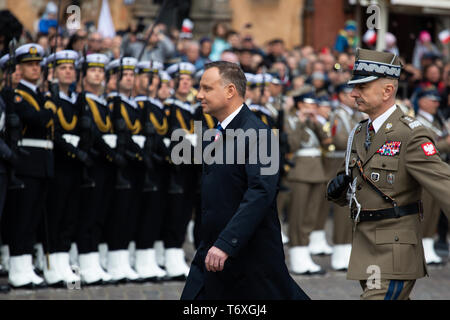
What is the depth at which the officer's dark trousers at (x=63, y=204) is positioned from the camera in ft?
28.6

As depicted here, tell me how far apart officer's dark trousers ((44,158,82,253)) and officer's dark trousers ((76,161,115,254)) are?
4.4 inches

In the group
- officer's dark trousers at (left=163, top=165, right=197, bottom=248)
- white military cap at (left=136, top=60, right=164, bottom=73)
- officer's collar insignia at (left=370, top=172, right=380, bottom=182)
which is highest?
white military cap at (left=136, top=60, right=164, bottom=73)

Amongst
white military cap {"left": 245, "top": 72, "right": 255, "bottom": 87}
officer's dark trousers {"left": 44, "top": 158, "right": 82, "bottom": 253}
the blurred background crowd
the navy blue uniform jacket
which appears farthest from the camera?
the blurred background crowd

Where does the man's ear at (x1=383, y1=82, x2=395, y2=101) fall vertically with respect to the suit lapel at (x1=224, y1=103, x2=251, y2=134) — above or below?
above

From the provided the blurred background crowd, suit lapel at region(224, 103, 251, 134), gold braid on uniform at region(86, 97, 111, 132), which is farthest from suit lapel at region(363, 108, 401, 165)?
the blurred background crowd

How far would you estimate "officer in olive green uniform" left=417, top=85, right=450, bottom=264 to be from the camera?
36.5 feet

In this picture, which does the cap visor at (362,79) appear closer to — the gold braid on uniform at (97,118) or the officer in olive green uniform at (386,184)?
the officer in olive green uniform at (386,184)

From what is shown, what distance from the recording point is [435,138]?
11.1 m

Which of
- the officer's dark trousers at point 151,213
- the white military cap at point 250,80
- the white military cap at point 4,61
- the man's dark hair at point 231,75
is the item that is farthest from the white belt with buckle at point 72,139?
the man's dark hair at point 231,75

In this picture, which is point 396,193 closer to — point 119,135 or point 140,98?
point 119,135

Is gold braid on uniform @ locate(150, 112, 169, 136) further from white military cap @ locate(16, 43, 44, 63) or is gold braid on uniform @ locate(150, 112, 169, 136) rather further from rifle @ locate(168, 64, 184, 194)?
white military cap @ locate(16, 43, 44, 63)

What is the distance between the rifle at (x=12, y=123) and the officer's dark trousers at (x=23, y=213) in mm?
123

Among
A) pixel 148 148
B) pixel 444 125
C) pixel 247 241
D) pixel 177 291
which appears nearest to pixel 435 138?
pixel 444 125

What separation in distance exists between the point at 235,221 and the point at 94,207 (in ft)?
13.4
